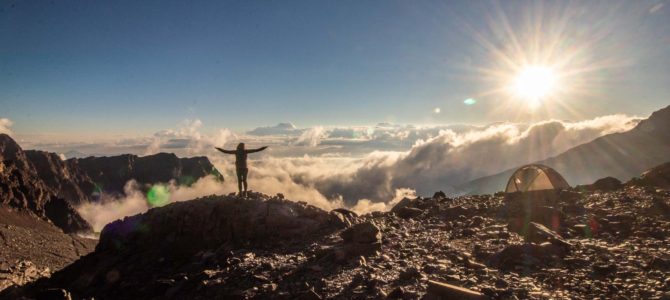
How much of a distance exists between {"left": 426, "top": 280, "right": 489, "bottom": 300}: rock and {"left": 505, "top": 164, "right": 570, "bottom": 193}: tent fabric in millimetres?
25083

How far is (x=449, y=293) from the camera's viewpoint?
9172 mm

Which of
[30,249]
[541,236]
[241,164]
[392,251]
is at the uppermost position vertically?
[241,164]

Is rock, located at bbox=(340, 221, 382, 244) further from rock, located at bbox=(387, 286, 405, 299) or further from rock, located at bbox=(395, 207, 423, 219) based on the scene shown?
rock, located at bbox=(395, 207, 423, 219)

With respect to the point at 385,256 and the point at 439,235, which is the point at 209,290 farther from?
the point at 439,235

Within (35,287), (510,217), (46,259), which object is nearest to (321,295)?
(510,217)

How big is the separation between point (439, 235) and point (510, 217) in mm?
4764

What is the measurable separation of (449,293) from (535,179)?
2797 centimetres

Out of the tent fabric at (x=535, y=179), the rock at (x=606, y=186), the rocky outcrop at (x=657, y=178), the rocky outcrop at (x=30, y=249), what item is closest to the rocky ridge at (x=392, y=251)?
the rock at (x=606, y=186)

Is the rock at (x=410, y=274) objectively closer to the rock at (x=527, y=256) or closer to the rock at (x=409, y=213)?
the rock at (x=527, y=256)

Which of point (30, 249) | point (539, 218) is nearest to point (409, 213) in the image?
point (539, 218)

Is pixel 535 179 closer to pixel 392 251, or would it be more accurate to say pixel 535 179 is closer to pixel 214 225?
pixel 392 251

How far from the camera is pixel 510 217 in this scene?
59.1 ft

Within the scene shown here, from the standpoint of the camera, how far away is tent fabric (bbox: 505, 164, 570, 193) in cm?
3178

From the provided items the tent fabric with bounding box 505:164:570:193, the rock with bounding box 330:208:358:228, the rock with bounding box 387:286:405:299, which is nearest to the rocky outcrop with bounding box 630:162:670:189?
the tent fabric with bounding box 505:164:570:193
